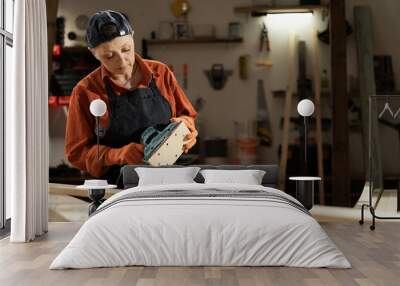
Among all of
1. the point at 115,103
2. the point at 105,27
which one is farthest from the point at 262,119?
the point at 105,27

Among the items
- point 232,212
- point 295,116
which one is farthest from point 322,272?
point 295,116

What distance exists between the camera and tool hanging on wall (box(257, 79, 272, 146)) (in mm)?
7031

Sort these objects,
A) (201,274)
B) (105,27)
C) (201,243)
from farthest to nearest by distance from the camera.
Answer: (105,27) < (201,243) < (201,274)

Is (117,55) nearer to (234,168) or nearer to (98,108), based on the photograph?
(98,108)

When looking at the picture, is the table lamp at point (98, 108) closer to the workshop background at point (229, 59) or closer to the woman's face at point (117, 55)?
the woman's face at point (117, 55)

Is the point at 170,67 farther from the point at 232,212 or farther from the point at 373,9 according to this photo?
the point at 232,212

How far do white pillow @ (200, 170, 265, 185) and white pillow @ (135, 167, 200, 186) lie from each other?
179 millimetres

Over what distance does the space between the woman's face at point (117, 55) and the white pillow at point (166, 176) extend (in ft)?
4.09

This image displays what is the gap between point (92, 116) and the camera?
6660mm

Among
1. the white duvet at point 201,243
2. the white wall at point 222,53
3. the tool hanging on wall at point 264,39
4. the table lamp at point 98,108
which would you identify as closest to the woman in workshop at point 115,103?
the table lamp at point 98,108

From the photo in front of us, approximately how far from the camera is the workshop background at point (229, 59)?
6.99m

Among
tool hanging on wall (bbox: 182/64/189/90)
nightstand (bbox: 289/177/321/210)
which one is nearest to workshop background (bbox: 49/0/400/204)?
tool hanging on wall (bbox: 182/64/189/90)

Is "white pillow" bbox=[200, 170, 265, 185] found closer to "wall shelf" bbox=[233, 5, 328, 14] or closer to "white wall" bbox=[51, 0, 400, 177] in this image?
"white wall" bbox=[51, 0, 400, 177]

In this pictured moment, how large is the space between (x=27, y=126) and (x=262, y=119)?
9.42 feet
